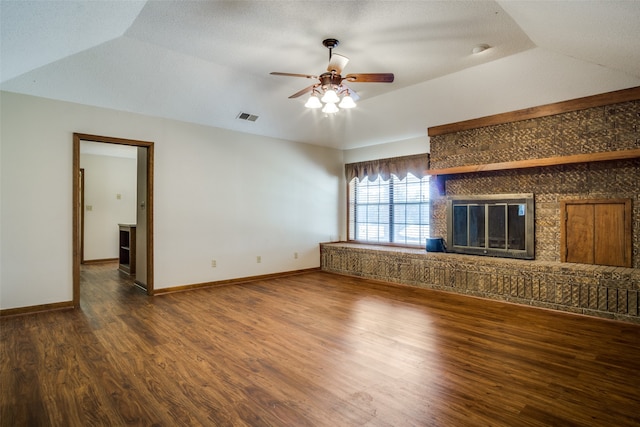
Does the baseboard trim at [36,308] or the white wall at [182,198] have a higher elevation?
the white wall at [182,198]

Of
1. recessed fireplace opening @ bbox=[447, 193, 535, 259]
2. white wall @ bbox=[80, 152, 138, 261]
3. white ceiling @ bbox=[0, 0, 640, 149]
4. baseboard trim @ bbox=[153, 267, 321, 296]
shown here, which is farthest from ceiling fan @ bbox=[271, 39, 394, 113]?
white wall @ bbox=[80, 152, 138, 261]

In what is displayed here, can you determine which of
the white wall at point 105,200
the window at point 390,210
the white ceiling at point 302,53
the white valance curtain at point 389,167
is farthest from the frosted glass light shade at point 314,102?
the white wall at point 105,200

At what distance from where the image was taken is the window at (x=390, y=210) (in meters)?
6.18

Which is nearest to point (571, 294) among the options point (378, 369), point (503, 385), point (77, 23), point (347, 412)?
point (503, 385)

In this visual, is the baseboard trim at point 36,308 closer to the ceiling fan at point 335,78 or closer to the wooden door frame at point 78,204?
the wooden door frame at point 78,204

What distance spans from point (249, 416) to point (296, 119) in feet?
15.4

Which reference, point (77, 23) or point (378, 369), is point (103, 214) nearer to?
point (77, 23)

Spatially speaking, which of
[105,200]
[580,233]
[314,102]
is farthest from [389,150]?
[105,200]

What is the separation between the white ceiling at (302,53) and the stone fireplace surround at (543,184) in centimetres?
30

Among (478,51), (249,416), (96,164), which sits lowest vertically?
(249,416)

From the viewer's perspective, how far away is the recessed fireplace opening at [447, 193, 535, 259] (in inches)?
182

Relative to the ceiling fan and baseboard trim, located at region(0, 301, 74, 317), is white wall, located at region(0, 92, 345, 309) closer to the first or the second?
baseboard trim, located at region(0, 301, 74, 317)

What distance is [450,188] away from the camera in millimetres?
5469

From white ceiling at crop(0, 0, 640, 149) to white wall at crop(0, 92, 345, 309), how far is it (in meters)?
0.33
